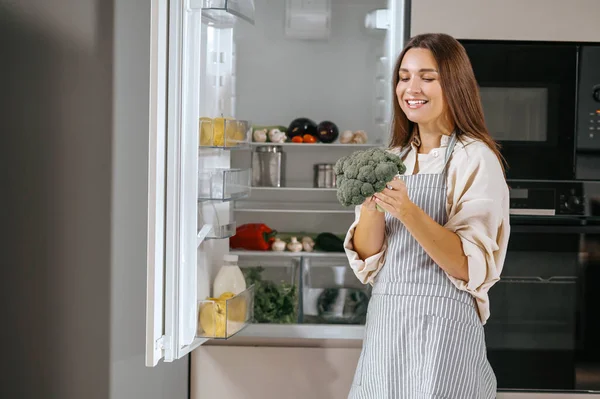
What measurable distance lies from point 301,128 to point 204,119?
68 centimetres

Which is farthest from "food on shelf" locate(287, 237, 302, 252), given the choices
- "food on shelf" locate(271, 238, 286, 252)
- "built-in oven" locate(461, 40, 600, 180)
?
"built-in oven" locate(461, 40, 600, 180)

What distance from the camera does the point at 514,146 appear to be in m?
2.43

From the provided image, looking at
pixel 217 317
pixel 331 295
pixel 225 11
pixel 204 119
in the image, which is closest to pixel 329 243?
pixel 331 295

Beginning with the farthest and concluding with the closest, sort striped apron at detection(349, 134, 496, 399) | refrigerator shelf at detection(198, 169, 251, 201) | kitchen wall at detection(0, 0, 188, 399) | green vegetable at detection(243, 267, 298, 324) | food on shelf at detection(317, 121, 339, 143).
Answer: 1. food on shelf at detection(317, 121, 339, 143)
2. green vegetable at detection(243, 267, 298, 324)
3. refrigerator shelf at detection(198, 169, 251, 201)
4. kitchen wall at detection(0, 0, 188, 399)
5. striped apron at detection(349, 134, 496, 399)

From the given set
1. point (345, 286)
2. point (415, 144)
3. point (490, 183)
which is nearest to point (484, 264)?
point (490, 183)

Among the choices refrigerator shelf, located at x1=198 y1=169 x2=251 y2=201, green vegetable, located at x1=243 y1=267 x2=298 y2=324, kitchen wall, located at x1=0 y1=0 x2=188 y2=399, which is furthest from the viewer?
green vegetable, located at x1=243 y1=267 x2=298 y2=324

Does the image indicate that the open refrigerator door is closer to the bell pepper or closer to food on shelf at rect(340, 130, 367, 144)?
the bell pepper

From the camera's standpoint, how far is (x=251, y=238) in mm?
2613

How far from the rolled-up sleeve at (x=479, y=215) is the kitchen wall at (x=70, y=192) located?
0.88 metres

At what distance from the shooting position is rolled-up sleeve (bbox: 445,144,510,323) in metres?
1.61

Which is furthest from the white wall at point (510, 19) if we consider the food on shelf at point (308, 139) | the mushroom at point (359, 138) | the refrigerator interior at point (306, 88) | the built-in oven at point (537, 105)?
the food on shelf at point (308, 139)

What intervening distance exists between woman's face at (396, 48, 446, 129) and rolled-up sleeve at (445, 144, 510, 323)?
143 mm

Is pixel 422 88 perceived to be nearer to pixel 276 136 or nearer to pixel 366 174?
pixel 366 174

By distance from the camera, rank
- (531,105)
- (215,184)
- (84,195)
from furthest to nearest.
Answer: (531,105), (215,184), (84,195)
